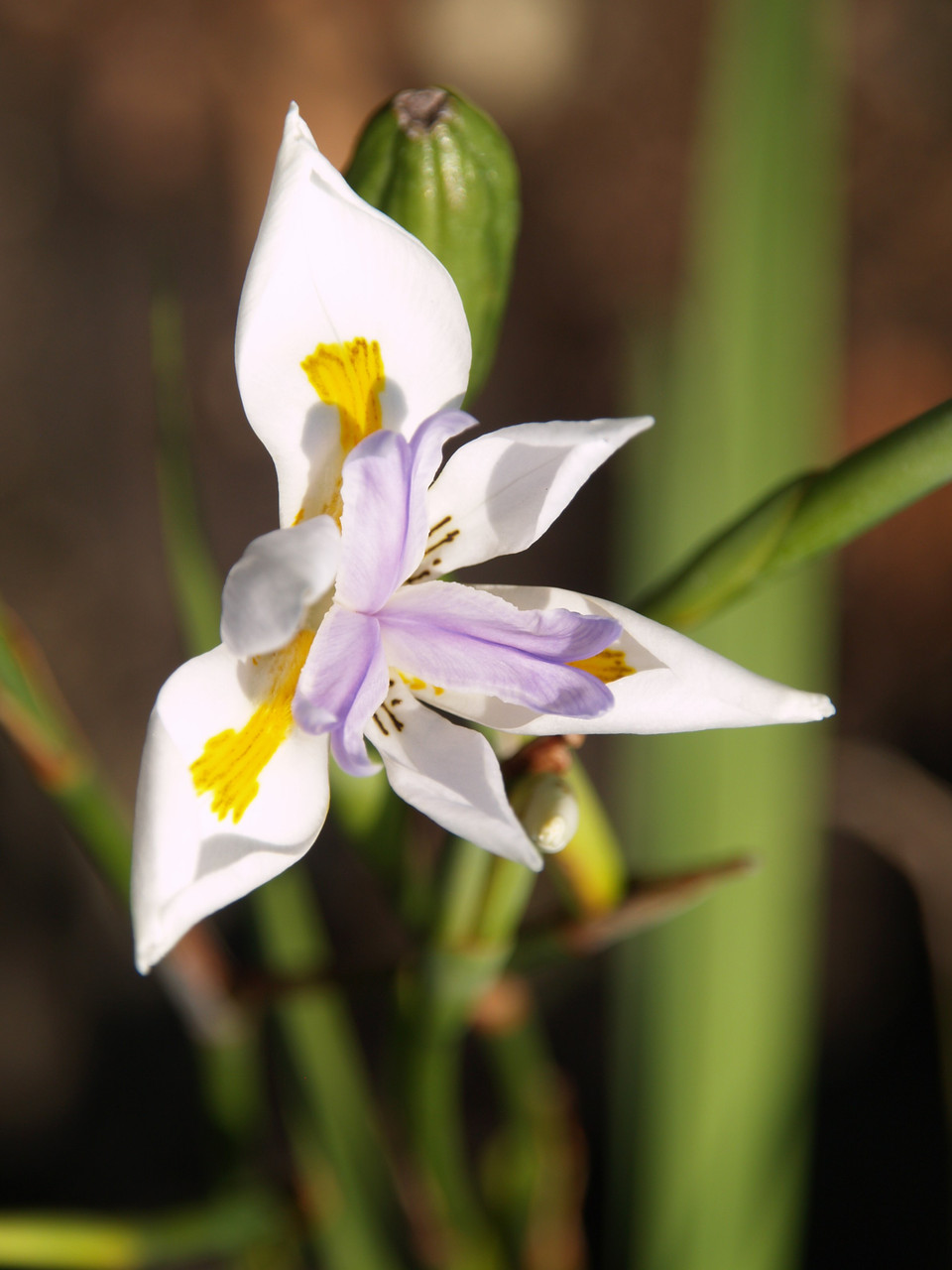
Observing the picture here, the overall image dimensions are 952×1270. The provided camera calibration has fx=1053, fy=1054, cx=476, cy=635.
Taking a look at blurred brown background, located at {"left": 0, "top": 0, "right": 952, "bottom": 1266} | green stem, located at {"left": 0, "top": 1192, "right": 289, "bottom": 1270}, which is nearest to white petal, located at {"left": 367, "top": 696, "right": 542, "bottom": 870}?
green stem, located at {"left": 0, "top": 1192, "right": 289, "bottom": 1270}

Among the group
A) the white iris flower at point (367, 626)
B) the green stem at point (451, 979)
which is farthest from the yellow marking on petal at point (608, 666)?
the green stem at point (451, 979)

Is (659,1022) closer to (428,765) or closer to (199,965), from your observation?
(199,965)

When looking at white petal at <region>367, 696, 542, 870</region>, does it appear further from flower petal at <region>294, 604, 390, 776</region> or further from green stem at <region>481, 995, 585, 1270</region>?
green stem at <region>481, 995, 585, 1270</region>

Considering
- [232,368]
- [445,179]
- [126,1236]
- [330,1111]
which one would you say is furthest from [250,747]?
[232,368]

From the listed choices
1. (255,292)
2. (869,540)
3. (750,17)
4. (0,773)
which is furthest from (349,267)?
(869,540)

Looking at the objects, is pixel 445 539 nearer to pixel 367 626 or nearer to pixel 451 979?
pixel 367 626
